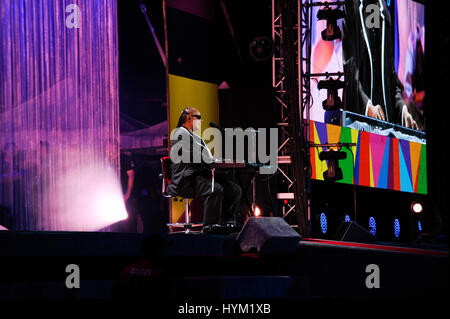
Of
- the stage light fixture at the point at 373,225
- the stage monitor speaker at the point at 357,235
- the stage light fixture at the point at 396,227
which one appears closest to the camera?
the stage monitor speaker at the point at 357,235

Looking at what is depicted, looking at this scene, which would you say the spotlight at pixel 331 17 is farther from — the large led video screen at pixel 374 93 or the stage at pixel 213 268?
the stage at pixel 213 268

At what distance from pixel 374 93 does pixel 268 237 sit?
6.90 metres

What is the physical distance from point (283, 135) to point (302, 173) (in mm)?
1296

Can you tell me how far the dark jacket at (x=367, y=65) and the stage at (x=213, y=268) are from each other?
5589 mm

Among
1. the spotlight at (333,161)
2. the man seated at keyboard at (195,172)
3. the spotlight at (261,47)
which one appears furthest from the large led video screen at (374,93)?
the man seated at keyboard at (195,172)

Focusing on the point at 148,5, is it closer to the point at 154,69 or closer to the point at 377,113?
the point at 154,69

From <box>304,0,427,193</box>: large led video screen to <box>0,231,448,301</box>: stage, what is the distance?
3773mm

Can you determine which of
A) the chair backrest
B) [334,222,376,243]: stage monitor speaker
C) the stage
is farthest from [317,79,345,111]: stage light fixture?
the stage

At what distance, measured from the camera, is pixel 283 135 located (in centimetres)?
901

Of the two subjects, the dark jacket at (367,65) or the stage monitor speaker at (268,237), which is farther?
the dark jacket at (367,65)

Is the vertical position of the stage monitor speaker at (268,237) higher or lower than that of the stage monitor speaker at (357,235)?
higher

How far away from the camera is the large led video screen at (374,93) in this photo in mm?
9797

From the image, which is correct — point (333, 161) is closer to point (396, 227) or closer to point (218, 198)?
point (218, 198)

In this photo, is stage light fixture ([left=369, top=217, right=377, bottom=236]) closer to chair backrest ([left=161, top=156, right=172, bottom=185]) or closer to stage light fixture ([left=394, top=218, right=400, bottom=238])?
stage light fixture ([left=394, top=218, right=400, bottom=238])
